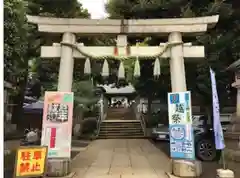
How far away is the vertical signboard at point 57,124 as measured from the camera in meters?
10.2

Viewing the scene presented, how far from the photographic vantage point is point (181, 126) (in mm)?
10320

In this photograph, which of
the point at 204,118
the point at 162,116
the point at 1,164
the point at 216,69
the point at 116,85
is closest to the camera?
the point at 1,164

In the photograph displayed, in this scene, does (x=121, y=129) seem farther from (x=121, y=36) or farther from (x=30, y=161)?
(x=30, y=161)

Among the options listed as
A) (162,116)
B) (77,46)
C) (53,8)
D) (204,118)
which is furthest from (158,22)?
(162,116)

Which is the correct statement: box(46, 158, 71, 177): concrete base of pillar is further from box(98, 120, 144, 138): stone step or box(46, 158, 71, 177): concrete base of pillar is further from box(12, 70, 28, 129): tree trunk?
box(98, 120, 144, 138): stone step

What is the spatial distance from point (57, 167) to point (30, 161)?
2390mm

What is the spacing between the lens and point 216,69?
49.2ft

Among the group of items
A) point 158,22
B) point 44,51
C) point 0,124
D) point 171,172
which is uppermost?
point 158,22

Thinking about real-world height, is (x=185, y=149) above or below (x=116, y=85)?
below

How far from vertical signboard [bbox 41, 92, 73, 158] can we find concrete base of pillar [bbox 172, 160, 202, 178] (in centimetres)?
339

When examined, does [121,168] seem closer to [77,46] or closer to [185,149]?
[185,149]

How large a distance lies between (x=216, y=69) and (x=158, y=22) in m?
5.17

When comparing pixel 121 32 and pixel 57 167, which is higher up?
pixel 121 32

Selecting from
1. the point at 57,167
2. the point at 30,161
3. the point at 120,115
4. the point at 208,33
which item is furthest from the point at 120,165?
the point at 120,115
